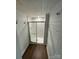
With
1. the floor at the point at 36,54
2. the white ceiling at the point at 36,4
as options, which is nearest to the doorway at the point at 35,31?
the floor at the point at 36,54

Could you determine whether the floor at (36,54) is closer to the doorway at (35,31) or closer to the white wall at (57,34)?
the doorway at (35,31)

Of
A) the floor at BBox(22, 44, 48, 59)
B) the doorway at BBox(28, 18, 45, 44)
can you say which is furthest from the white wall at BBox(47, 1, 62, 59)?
the doorway at BBox(28, 18, 45, 44)

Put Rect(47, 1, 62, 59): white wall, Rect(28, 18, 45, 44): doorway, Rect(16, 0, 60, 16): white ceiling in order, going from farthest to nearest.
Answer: Rect(28, 18, 45, 44): doorway → Rect(16, 0, 60, 16): white ceiling → Rect(47, 1, 62, 59): white wall

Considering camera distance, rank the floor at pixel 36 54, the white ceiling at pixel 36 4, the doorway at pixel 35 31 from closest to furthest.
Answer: the white ceiling at pixel 36 4 → the floor at pixel 36 54 → the doorway at pixel 35 31

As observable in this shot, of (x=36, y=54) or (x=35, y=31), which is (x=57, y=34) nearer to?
(x=36, y=54)

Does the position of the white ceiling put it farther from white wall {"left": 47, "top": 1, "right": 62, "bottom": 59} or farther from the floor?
the floor

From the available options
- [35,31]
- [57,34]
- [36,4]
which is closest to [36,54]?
[35,31]

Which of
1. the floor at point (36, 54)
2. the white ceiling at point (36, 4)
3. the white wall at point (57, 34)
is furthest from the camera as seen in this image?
the floor at point (36, 54)

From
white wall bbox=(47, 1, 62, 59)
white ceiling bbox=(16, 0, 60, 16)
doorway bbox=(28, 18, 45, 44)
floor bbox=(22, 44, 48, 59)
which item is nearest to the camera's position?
white wall bbox=(47, 1, 62, 59)

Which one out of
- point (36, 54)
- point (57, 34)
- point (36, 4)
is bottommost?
point (36, 54)
